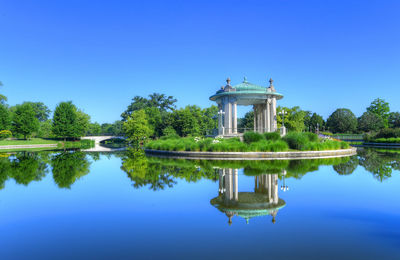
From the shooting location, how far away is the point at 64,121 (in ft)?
175

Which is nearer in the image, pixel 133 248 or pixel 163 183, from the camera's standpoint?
pixel 133 248

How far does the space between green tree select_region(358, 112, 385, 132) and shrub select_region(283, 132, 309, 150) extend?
55610mm

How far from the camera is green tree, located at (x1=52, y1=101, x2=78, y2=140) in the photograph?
173 ft

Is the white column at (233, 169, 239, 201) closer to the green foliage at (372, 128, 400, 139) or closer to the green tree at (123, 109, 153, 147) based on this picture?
the green foliage at (372, 128, 400, 139)

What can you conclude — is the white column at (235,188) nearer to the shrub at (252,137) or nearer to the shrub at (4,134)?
the shrub at (252,137)

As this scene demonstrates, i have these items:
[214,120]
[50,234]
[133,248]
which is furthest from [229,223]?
[214,120]

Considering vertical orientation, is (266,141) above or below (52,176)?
above

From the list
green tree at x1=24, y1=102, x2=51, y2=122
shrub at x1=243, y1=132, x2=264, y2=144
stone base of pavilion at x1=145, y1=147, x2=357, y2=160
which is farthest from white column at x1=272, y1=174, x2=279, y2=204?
green tree at x1=24, y1=102, x2=51, y2=122

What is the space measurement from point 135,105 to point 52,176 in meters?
72.4

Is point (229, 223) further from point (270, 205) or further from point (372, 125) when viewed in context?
point (372, 125)

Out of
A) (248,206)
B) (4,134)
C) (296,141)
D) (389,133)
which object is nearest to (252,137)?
(296,141)

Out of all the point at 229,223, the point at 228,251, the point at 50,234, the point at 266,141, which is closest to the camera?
the point at 228,251

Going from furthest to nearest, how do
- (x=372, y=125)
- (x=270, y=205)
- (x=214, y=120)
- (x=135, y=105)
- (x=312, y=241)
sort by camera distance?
(x=135, y=105)
(x=372, y=125)
(x=214, y=120)
(x=270, y=205)
(x=312, y=241)

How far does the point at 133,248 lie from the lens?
13.6 ft
